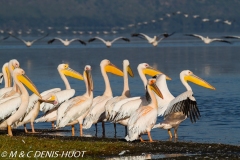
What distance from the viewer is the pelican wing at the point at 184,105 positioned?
11.7 metres

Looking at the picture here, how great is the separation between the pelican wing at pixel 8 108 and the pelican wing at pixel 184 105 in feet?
7.81

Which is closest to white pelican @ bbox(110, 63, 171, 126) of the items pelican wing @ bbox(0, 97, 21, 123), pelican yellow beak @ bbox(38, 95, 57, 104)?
pelican yellow beak @ bbox(38, 95, 57, 104)

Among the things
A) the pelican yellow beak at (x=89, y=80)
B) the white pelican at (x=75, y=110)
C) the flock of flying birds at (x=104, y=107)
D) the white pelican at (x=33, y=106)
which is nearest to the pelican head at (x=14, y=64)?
the flock of flying birds at (x=104, y=107)

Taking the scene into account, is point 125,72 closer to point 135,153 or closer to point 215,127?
point 215,127

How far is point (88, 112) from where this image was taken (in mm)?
12906

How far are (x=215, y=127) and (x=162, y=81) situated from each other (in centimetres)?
215

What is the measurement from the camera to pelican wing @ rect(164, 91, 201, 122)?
11.7 m

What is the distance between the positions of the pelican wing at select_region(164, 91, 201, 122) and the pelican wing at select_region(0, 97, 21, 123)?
2.38 meters

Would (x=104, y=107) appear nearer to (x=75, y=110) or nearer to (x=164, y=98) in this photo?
(x=75, y=110)

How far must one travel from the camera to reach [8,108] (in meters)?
11.3

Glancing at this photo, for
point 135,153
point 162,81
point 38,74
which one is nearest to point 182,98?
point 162,81

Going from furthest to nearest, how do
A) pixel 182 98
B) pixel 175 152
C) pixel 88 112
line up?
1. pixel 88 112
2. pixel 182 98
3. pixel 175 152

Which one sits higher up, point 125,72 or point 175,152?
point 125,72

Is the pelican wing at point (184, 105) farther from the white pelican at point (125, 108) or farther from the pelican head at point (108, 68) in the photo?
the pelican head at point (108, 68)
